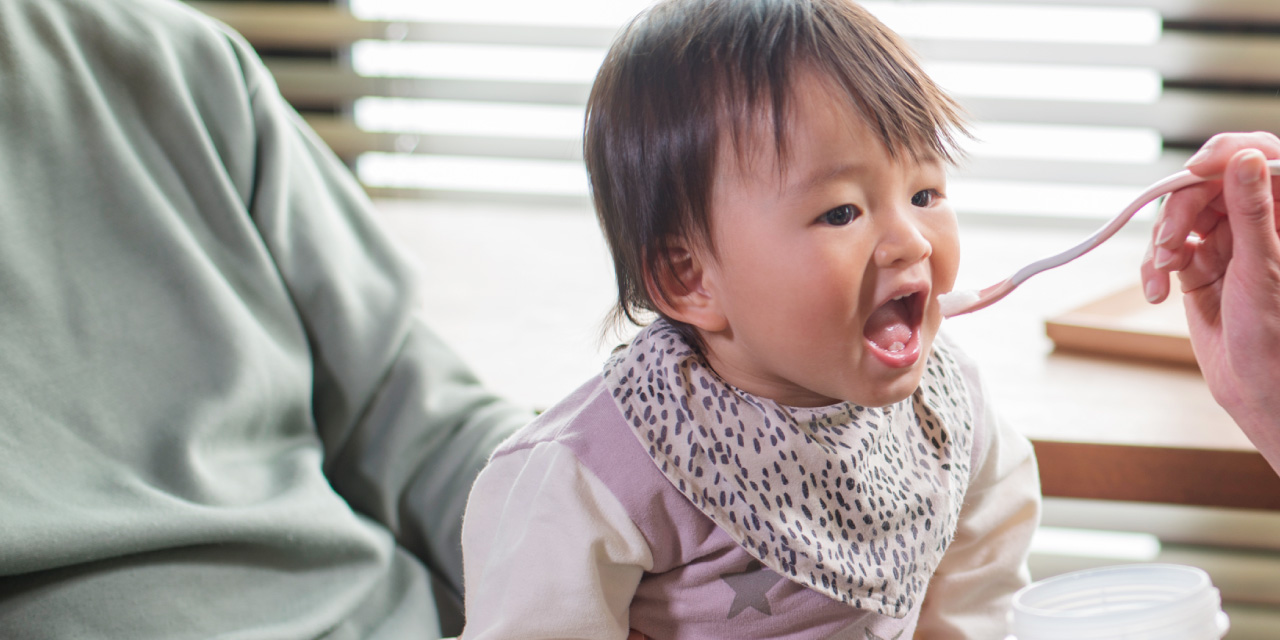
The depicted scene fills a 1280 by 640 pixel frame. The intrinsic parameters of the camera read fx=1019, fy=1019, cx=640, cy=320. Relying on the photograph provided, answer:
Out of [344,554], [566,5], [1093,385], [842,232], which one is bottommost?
[344,554]

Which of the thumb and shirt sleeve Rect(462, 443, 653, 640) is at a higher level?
the thumb

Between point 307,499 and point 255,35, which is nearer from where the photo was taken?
point 307,499

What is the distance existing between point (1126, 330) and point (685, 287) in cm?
66

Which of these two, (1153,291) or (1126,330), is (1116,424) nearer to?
(1126,330)

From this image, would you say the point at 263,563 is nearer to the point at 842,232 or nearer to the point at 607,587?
the point at 607,587

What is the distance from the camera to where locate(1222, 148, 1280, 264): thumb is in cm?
58

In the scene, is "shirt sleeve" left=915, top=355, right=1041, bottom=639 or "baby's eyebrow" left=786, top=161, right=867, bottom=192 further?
"shirt sleeve" left=915, top=355, right=1041, bottom=639

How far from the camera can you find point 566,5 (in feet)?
6.07

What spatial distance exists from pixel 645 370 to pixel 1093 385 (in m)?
0.58

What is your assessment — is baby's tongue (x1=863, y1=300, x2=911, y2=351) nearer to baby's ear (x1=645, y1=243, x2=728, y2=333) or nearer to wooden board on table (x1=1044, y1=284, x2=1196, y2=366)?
baby's ear (x1=645, y1=243, x2=728, y2=333)

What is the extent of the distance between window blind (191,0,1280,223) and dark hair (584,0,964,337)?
1076 millimetres

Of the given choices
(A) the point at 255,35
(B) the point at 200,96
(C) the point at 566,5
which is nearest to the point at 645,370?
(B) the point at 200,96

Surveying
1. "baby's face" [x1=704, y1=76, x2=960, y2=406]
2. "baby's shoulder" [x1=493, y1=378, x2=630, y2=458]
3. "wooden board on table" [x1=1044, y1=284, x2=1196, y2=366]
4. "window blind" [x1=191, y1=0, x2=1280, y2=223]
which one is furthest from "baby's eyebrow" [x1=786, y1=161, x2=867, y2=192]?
"window blind" [x1=191, y1=0, x2=1280, y2=223]

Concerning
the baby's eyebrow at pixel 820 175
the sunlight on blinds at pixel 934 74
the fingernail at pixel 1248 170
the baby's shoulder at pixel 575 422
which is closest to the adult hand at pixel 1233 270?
the fingernail at pixel 1248 170
